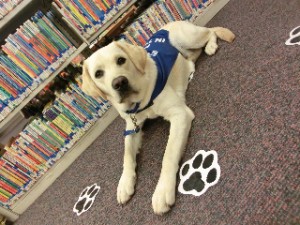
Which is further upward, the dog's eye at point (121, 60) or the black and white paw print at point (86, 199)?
the dog's eye at point (121, 60)

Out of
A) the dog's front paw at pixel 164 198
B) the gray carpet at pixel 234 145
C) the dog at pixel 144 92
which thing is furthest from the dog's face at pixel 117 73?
the dog's front paw at pixel 164 198

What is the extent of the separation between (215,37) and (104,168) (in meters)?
1.05

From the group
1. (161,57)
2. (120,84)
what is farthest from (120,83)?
(161,57)

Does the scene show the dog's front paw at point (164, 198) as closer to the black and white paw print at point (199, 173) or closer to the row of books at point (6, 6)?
the black and white paw print at point (199, 173)

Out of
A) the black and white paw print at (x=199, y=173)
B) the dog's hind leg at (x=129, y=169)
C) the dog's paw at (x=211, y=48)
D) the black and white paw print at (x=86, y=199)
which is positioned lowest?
the black and white paw print at (x=86, y=199)

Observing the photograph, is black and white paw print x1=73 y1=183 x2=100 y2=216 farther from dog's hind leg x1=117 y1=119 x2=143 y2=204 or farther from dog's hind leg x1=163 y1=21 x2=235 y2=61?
dog's hind leg x1=163 y1=21 x2=235 y2=61

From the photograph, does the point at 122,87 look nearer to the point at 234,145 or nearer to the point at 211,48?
the point at 234,145

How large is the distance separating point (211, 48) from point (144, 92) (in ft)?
2.03

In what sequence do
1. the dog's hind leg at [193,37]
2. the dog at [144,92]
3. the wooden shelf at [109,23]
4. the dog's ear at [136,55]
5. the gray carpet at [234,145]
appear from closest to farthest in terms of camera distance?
the gray carpet at [234,145], the dog at [144,92], the dog's ear at [136,55], the dog's hind leg at [193,37], the wooden shelf at [109,23]

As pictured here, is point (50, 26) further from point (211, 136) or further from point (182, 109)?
point (211, 136)

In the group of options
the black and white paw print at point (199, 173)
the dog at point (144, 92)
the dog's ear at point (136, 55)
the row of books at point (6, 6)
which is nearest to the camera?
the black and white paw print at point (199, 173)

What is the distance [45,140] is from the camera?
200cm

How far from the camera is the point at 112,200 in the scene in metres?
1.49

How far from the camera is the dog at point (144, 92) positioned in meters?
1.31
